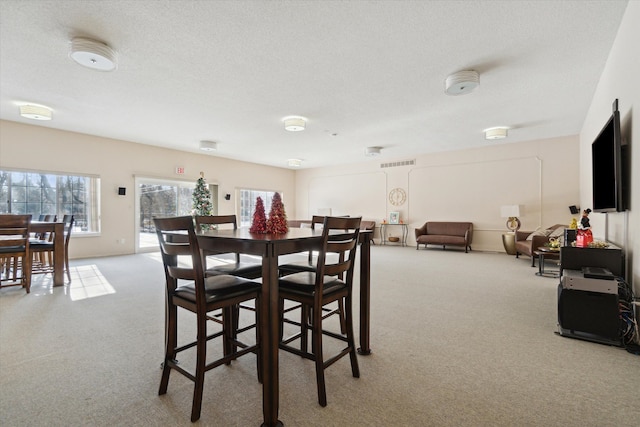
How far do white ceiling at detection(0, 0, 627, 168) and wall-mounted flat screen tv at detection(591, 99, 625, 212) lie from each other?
0.93 meters

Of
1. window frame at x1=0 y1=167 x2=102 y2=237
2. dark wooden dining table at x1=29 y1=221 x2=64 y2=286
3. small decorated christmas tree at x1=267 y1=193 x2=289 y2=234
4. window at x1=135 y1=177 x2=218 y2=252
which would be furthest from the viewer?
window at x1=135 y1=177 x2=218 y2=252

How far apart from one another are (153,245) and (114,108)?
3.96 meters

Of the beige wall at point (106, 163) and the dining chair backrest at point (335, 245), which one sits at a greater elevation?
the beige wall at point (106, 163)

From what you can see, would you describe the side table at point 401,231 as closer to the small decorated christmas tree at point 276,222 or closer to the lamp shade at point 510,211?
the lamp shade at point 510,211

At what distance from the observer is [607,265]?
8.75 ft

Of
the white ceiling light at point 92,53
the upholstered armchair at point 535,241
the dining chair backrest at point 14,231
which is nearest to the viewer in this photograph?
the white ceiling light at point 92,53

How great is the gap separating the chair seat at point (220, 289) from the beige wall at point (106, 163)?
653 centimetres

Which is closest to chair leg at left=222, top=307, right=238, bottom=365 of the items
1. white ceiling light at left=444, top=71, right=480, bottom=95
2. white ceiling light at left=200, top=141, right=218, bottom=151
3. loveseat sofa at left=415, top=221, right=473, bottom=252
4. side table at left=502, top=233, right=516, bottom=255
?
white ceiling light at left=444, top=71, right=480, bottom=95

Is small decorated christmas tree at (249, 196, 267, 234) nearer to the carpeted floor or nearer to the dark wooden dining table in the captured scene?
the carpeted floor

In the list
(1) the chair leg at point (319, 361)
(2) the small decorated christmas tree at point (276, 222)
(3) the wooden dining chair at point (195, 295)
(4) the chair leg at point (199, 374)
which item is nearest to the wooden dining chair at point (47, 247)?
(3) the wooden dining chair at point (195, 295)

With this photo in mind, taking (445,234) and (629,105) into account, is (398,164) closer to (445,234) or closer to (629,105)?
(445,234)

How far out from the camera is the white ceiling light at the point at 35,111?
470 centimetres

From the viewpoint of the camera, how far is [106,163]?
688cm

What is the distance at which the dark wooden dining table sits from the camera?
13.4 ft
